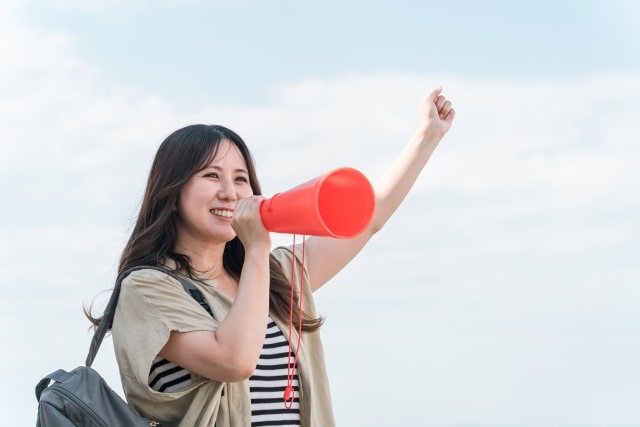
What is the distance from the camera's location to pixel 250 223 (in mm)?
3086

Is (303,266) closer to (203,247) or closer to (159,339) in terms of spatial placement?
(203,247)

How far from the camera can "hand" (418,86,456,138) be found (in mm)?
3861

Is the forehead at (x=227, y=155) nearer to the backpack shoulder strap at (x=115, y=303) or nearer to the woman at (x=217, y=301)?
the woman at (x=217, y=301)

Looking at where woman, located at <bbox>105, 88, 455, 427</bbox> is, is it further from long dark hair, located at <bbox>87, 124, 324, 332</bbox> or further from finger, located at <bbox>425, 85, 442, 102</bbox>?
finger, located at <bbox>425, 85, 442, 102</bbox>

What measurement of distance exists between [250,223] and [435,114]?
115cm

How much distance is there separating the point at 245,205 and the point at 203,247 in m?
0.42

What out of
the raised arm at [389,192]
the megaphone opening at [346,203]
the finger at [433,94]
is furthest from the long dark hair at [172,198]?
the finger at [433,94]

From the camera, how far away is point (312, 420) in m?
3.26

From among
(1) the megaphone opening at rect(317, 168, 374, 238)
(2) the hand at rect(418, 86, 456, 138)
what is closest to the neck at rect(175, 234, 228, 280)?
(1) the megaphone opening at rect(317, 168, 374, 238)

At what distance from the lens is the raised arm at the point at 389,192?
3.77 meters

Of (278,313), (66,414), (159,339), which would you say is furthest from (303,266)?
(66,414)

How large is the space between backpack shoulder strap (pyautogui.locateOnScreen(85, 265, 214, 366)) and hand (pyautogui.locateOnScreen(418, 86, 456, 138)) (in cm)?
122

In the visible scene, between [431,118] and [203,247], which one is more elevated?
[431,118]

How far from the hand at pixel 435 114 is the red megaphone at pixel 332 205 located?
1057mm
